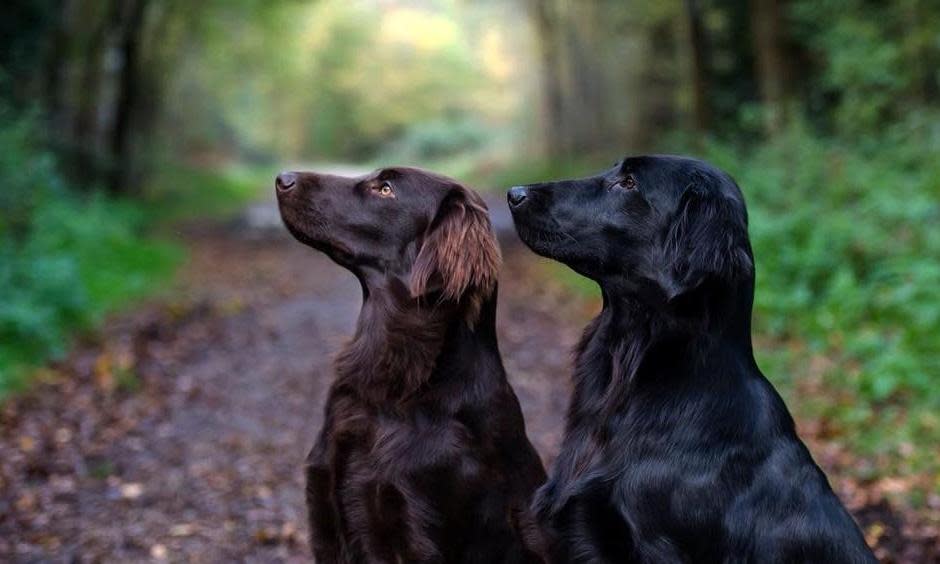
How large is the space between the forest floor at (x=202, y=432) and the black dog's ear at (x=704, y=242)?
142cm

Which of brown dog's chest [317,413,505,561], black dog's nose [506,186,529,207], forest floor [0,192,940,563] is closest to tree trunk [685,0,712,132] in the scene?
forest floor [0,192,940,563]

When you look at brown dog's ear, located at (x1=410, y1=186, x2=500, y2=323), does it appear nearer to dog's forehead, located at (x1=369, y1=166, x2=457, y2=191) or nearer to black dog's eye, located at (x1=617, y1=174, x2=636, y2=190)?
dog's forehead, located at (x1=369, y1=166, x2=457, y2=191)

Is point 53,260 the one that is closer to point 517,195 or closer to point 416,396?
point 416,396

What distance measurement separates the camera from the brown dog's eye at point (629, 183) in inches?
135

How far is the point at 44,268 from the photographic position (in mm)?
10141

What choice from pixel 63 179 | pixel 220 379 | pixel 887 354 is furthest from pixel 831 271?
pixel 63 179

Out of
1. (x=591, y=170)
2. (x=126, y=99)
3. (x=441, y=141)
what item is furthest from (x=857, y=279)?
(x=441, y=141)

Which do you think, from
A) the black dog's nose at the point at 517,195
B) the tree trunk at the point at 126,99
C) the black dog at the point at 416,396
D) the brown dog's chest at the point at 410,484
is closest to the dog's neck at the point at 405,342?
the black dog at the point at 416,396

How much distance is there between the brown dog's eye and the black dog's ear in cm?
21

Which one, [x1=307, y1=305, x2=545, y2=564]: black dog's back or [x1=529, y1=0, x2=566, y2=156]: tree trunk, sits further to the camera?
[x1=529, y1=0, x2=566, y2=156]: tree trunk

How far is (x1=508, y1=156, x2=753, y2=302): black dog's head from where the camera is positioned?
313 cm

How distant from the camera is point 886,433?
6812 millimetres

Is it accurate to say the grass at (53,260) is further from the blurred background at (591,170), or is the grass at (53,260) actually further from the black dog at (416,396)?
the black dog at (416,396)

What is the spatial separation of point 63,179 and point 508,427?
1700 cm
